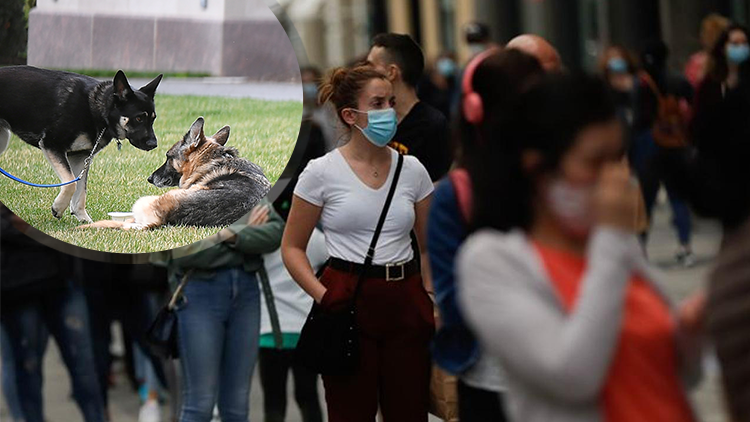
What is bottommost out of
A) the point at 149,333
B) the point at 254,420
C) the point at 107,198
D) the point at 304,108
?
the point at 254,420

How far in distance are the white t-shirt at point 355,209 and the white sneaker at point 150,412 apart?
1.67 meters

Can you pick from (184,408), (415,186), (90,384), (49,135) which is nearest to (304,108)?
(415,186)

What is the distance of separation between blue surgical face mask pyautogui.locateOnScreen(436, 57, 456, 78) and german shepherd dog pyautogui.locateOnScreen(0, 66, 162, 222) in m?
11.8

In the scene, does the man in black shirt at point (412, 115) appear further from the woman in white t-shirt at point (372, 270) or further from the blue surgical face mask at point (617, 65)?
the blue surgical face mask at point (617, 65)

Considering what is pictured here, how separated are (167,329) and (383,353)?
889mm

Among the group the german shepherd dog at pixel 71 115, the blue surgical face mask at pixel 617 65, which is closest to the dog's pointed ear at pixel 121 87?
the german shepherd dog at pixel 71 115

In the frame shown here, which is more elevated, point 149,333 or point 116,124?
point 116,124

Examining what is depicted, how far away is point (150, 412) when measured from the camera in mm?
6254

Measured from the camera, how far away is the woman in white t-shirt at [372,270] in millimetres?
4848

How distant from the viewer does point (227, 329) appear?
5.45 meters

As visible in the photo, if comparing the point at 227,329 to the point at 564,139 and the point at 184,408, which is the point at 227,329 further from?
the point at 564,139

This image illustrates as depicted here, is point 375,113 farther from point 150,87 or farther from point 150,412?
point 150,412

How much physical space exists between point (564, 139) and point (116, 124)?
8.15 ft

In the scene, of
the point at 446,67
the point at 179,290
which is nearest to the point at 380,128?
the point at 179,290
